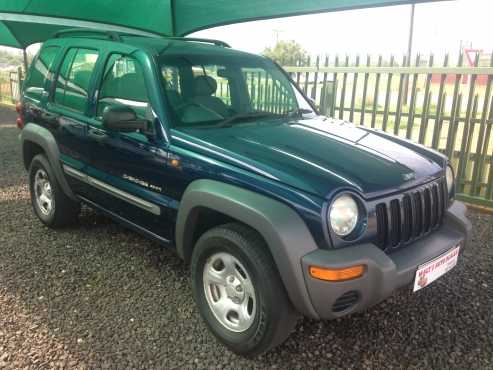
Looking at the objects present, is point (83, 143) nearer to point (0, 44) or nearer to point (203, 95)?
point (203, 95)

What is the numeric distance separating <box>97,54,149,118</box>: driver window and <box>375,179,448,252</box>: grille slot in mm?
1709

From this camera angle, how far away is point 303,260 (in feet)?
6.81

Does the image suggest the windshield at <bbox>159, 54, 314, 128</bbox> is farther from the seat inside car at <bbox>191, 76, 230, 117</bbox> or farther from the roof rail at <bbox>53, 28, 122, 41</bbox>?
the roof rail at <bbox>53, 28, 122, 41</bbox>

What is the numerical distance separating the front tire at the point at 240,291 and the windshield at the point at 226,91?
909 mm

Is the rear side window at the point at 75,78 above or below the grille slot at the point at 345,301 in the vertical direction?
above

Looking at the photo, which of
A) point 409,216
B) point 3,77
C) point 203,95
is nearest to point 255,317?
point 409,216

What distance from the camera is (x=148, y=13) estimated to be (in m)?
7.74

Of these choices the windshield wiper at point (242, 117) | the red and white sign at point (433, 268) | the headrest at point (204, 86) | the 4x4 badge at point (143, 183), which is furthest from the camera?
the headrest at point (204, 86)

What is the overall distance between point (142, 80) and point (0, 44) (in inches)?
539

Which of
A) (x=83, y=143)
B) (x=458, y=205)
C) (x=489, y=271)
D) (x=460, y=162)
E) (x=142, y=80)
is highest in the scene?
(x=142, y=80)

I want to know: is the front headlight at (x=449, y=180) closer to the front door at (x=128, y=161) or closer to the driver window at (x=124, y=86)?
the front door at (x=128, y=161)

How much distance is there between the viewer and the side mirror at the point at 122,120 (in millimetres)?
2744

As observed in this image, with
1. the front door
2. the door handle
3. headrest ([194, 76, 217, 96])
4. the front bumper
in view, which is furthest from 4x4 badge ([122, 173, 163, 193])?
the front bumper

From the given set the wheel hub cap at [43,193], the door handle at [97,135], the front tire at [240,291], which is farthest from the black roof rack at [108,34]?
the front tire at [240,291]
